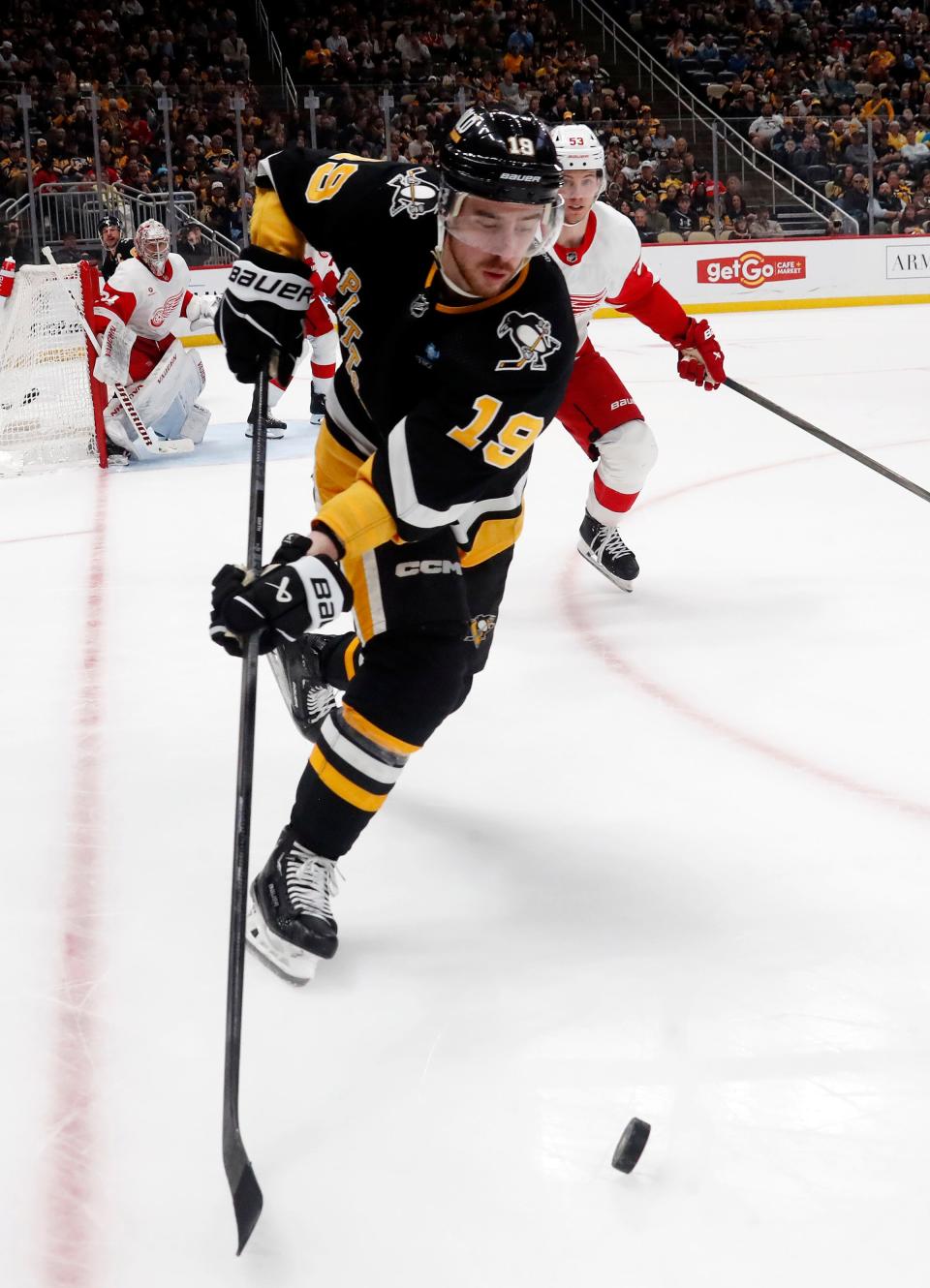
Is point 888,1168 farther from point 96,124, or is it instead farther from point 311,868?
point 96,124

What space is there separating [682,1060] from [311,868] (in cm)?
59

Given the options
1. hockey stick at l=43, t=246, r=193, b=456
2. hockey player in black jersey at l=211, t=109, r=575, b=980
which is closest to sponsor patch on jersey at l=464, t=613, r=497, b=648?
hockey player in black jersey at l=211, t=109, r=575, b=980

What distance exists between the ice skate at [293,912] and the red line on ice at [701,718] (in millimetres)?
1061

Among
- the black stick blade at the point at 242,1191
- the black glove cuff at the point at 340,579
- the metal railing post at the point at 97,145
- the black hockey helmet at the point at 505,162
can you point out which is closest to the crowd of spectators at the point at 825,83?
the metal railing post at the point at 97,145

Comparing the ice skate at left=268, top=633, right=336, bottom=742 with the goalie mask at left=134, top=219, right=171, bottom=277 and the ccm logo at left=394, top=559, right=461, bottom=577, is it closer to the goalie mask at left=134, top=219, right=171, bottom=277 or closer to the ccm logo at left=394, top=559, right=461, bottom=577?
the ccm logo at left=394, top=559, right=461, bottom=577

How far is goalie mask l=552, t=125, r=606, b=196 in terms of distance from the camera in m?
3.34

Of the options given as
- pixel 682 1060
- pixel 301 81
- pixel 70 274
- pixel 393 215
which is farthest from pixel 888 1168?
pixel 301 81

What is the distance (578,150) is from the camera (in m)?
3.34

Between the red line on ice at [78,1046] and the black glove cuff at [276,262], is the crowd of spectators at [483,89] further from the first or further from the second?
the red line on ice at [78,1046]

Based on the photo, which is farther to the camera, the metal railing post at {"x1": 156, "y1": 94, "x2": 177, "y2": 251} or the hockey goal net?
the metal railing post at {"x1": 156, "y1": 94, "x2": 177, "y2": 251}

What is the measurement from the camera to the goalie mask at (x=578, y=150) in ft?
10.9

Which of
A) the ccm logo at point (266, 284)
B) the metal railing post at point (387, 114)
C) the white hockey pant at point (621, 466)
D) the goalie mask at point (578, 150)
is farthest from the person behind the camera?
the metal railing post at point (387, 114)

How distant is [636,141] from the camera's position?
40.8 ft

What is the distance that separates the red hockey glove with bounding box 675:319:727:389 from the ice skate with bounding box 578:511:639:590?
1.60 feet
